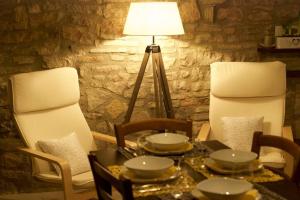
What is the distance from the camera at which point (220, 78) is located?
378 cm

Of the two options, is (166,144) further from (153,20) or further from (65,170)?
(153,20)

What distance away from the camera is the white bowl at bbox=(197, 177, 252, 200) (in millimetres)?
1881

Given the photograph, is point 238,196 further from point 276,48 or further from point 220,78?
point 276,48

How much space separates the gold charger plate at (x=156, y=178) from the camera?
216cm

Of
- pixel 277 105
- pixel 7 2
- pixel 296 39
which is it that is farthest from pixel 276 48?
pixel 7 2

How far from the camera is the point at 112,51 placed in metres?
4.03

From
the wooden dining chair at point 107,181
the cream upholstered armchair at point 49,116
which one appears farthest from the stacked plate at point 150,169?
the cream upholstered armchair at point 49,116

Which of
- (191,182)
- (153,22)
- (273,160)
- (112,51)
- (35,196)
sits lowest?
(35,196)

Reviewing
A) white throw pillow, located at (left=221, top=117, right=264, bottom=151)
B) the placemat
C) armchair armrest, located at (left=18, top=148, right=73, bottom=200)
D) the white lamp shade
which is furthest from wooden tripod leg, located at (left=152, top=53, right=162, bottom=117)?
the placemat

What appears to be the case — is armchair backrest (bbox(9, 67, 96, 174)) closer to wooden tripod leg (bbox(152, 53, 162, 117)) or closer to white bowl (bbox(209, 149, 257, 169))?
wooden tripod leg (bbox(152, 53, 162, 117))

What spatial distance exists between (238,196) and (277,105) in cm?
201

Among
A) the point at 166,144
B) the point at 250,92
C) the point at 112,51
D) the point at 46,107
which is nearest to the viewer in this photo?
the point at 166,144

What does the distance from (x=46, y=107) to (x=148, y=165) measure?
140cm

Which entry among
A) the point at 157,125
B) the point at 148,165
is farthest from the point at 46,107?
the point at 148,165
